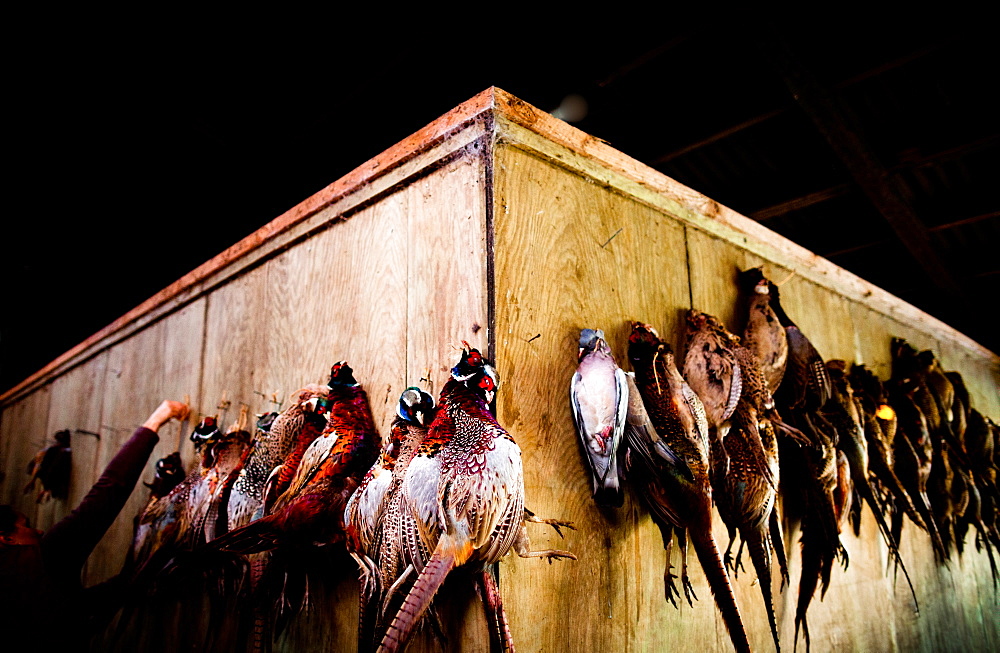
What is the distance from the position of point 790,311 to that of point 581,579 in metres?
1.71

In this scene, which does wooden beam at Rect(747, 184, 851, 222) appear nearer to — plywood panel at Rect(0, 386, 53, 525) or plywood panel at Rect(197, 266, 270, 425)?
plywood panel at Rect(197, 266, 270, 425)

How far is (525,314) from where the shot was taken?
162 cm

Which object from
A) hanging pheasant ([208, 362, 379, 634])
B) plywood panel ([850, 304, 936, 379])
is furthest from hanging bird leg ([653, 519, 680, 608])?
plywood panel ([850, 304, 936, 379])

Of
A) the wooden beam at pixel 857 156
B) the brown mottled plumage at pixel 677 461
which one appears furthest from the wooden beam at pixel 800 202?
the brown mottled plumage at pixel 677 461

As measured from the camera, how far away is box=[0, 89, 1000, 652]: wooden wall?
158 cm

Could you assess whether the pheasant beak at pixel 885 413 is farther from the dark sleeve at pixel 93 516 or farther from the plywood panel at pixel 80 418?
the plywood panel at pixel 80 418

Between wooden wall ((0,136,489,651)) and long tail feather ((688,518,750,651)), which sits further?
wooden wall ((0,136,489,651))

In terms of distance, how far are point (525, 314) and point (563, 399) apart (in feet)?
0.86

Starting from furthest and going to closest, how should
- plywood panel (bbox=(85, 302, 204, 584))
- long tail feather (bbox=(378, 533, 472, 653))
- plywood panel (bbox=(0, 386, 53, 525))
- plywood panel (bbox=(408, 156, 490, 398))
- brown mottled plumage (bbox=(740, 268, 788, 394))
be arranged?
plywood panel (bbox=(0, 386, 53, 525)), plywood panel (bbox=(85, 302, 204, 584)), brown mottled plumage (bbox=(740, 268, 788, 394)), plywood panel (bbox=(408, 156, 490, 398)), long tail feather (bbox=(378, 533, 472, 653))

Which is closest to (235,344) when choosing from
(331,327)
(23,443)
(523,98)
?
(331,327)

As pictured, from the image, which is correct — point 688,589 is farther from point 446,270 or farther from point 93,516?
point 93,516

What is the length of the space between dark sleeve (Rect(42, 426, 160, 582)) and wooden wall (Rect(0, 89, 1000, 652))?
364 millimetres

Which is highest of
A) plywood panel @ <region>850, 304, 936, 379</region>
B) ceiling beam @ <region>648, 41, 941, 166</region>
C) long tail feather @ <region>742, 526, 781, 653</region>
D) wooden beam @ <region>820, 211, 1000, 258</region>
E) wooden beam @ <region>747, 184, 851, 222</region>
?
ceiling beam @ <region>648, 41, 941, 166</region>

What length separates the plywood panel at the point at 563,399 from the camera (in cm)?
152
